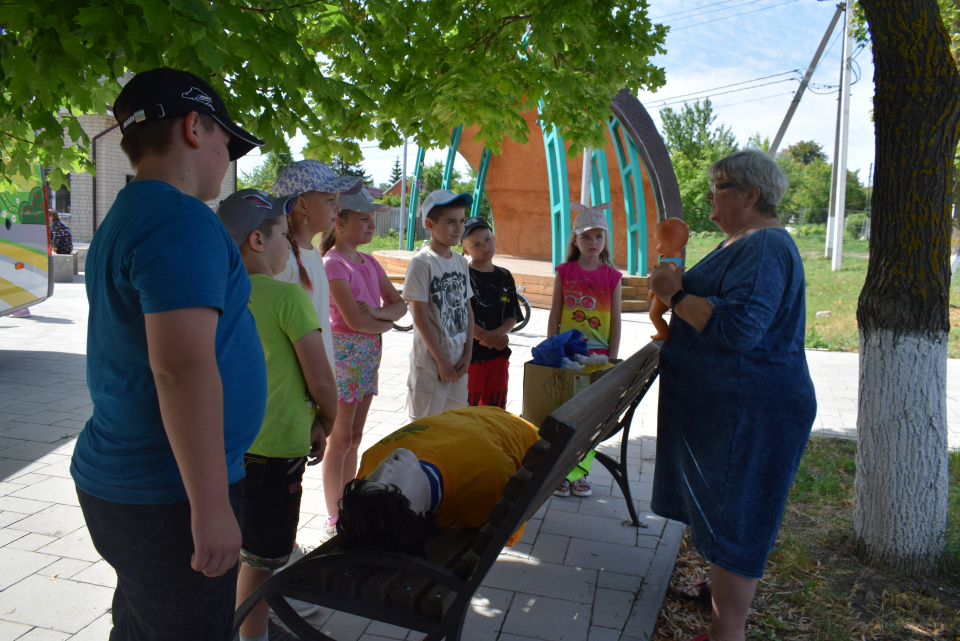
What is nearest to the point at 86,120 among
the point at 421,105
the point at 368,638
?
the point at 421,105

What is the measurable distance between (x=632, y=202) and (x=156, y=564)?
49.2ft

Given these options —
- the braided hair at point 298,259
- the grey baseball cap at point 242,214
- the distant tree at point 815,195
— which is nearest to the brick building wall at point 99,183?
the braided hair at point 298,259

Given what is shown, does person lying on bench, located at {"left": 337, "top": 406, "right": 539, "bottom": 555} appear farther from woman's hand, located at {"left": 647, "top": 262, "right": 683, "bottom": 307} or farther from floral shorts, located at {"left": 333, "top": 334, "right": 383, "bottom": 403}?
floral shorts, located at {"left": 333, "top": 334, "right": 383, "bottom": 403}

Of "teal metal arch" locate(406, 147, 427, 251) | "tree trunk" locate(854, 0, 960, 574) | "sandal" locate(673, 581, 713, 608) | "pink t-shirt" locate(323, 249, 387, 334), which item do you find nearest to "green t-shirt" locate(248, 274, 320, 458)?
"pink t-shirt" locate(323, 249, 387, 334)

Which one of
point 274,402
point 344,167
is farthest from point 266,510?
point 344,167

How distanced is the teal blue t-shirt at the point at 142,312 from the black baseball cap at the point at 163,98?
17cm

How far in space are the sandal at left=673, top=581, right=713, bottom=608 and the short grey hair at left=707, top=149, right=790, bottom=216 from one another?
1735mm

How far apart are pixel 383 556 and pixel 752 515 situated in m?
1.43

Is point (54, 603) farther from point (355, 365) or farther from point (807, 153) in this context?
point (807, 153)

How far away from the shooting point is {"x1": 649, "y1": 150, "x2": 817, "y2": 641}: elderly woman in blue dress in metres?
2.34

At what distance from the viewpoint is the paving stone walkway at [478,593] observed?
270cm

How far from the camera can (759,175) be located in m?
2.47

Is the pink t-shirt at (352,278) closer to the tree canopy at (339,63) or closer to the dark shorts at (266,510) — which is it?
the tree canopy at (339,63)

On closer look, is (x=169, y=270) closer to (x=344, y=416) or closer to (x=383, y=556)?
(x=383, y=556)
